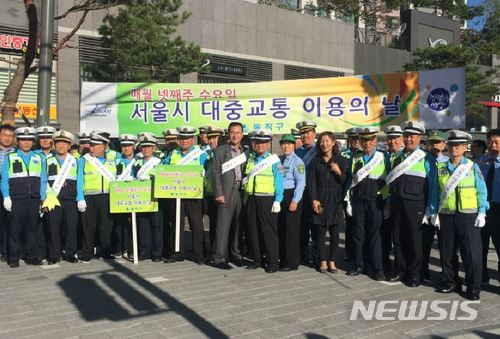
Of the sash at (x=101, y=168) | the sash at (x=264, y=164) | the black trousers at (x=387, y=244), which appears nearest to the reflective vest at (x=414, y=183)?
the black trousers at (x=387, y=244)

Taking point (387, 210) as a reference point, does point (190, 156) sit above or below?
above

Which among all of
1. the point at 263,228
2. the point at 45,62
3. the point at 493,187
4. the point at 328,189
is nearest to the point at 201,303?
the point at 263,228

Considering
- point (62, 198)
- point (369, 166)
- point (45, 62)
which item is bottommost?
point (62, 198)

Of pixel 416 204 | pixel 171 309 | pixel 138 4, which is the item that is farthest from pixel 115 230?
pixel 138 4

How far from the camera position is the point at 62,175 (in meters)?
7.25

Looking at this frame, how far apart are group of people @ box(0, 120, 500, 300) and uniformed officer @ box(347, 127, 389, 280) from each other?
0.04 ft

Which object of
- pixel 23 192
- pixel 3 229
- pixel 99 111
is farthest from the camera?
pixel 99 111

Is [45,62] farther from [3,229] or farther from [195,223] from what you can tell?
[195,223]

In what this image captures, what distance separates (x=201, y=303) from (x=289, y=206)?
6.71ft

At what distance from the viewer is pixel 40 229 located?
24.5ft

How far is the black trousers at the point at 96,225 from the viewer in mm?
7449

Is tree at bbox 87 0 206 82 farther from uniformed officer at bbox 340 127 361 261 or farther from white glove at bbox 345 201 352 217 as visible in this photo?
white glove at bbox 345 201 352 217

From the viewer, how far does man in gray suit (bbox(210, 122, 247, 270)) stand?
23.1 feet

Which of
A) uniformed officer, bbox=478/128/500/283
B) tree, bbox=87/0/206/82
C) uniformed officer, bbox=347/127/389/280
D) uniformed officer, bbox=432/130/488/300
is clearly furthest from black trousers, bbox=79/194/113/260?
tree, bbox=87/0/206/82
